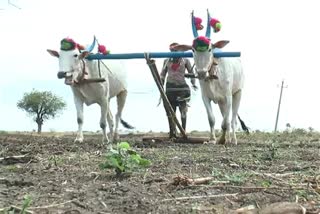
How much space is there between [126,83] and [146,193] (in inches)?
405

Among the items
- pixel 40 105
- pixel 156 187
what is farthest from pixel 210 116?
pixel 40 105

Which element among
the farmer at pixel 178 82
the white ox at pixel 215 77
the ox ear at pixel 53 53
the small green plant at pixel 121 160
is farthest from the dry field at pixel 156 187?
the farmer at pixel 178 82

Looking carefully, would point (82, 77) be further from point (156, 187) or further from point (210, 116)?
point (156, 187)

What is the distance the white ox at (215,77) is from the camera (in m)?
11.0

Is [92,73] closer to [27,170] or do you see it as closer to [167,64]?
[167,64]

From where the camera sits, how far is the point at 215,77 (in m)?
11.2

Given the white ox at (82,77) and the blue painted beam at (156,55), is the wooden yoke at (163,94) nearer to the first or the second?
the blue painted beam at (156,55)

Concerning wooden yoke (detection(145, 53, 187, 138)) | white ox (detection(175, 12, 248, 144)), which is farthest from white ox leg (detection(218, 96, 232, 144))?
wooden yoke (detection(145, 53, 187, 138))

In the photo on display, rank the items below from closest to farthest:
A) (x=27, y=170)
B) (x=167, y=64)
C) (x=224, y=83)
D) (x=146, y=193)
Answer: (x=146, y=193)
(x=27, y=170)
(x=224, y=83)
(x=167, y=64)

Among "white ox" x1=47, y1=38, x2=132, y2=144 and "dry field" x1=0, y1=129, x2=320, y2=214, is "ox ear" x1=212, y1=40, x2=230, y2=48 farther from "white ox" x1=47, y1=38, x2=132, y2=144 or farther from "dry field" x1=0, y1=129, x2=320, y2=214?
"dry field" x1=0, y1=129, x2=320, y2=214

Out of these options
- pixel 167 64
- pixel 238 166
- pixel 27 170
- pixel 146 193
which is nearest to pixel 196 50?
pixel 167 64

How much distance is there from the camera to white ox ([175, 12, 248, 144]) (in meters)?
11.0

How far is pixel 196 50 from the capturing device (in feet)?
36.1

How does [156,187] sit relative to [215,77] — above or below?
below
